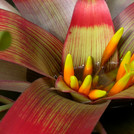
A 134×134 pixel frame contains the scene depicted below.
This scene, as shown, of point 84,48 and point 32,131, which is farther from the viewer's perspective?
point 84,48

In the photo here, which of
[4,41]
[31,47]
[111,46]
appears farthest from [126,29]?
[4,41]

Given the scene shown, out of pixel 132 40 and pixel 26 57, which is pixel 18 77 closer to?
pixel 26 57

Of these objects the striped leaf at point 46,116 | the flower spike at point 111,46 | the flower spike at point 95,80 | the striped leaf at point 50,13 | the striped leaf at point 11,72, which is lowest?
the flower spike at point 95,80

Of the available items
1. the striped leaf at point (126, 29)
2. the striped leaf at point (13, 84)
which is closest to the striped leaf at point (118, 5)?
the striped leaf at point (126, 29)

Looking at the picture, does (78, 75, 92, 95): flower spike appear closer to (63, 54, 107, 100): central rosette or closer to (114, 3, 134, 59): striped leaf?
(63, 54, 107, 100): central rosette

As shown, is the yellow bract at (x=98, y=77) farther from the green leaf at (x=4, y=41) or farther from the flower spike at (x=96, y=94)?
the green leaf at (x=4, y=41)

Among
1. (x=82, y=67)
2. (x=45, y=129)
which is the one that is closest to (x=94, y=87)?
(x=82, y=67)

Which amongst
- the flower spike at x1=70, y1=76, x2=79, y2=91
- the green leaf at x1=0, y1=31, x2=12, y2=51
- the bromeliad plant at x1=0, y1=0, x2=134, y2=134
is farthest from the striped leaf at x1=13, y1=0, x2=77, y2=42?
the green leaf at x1=0, y1=31, x2=12, y2=51
